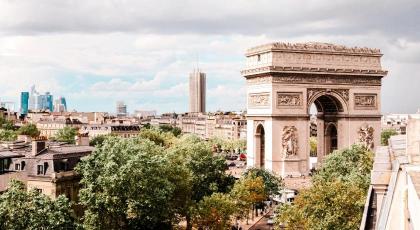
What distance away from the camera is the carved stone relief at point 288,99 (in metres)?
54.1

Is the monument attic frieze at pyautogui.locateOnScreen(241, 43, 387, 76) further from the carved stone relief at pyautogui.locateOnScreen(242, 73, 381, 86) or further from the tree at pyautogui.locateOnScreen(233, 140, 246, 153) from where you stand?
the tree at pyautogui.locateOnScreen(233, 140, 246, 153)

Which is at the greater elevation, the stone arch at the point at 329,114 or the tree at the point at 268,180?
the stone arch at the point at 329,114

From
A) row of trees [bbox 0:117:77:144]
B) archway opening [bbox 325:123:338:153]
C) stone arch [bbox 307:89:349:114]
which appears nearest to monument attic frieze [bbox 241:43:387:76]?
stone arch [bbox 307:89:349:114]

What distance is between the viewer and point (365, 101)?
58.8 metres

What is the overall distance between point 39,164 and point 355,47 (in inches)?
1340

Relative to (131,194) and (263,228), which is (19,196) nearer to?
(131,194)

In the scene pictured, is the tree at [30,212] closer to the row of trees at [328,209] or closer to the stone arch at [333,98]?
the row of trees at [328,209]

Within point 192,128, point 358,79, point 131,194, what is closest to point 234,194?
point 131,194

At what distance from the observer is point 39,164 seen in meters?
35.7

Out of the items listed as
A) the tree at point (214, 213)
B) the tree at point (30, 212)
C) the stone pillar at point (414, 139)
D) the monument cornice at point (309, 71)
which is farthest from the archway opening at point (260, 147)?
the stone pillar at point (414, 139)

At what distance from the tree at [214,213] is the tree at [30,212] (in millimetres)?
11585

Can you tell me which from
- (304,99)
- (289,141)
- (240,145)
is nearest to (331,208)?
(289,141)

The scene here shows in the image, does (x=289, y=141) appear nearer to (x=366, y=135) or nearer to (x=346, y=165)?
(x=366, y=135)

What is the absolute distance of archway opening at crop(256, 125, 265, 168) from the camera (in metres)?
57.9
